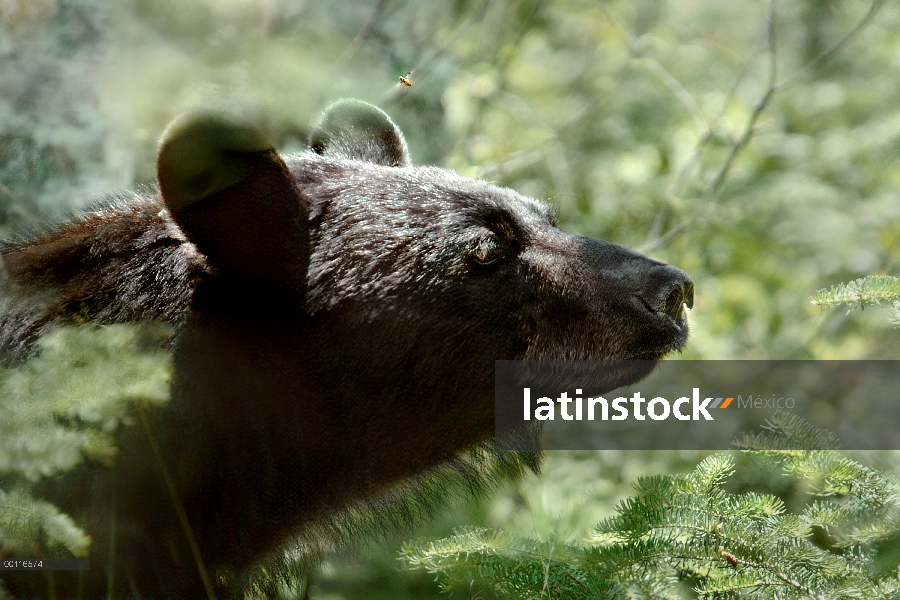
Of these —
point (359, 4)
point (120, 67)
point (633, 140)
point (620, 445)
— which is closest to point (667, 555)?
point (120, 67)

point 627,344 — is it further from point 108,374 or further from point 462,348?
point 108,374

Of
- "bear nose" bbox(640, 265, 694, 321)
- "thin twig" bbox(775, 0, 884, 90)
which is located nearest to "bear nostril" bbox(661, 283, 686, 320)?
"bear nose" bbox(640, 265, 694, 321)

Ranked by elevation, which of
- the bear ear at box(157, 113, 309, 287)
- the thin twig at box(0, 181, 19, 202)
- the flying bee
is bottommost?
the flying bee

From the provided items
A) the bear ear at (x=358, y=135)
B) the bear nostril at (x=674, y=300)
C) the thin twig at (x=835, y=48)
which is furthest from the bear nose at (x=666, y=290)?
the thin twig at (x=835, y=48)

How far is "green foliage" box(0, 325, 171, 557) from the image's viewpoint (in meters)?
2.09

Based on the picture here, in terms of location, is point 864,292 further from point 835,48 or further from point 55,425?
point 835,48

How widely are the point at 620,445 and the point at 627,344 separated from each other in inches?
137

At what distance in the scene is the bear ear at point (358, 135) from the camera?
11.8ft

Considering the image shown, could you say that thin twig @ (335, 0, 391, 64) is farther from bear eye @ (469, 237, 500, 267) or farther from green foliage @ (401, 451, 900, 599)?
green foliage @ (401, 451, 900, 599)

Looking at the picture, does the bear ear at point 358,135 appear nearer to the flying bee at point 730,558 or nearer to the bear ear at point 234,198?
the bear ear at point 234,198

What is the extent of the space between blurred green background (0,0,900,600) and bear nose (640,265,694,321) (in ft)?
2.55

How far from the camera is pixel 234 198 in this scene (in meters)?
2.69

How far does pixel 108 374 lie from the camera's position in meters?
2.19

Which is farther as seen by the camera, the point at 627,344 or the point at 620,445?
the point at 620,445
